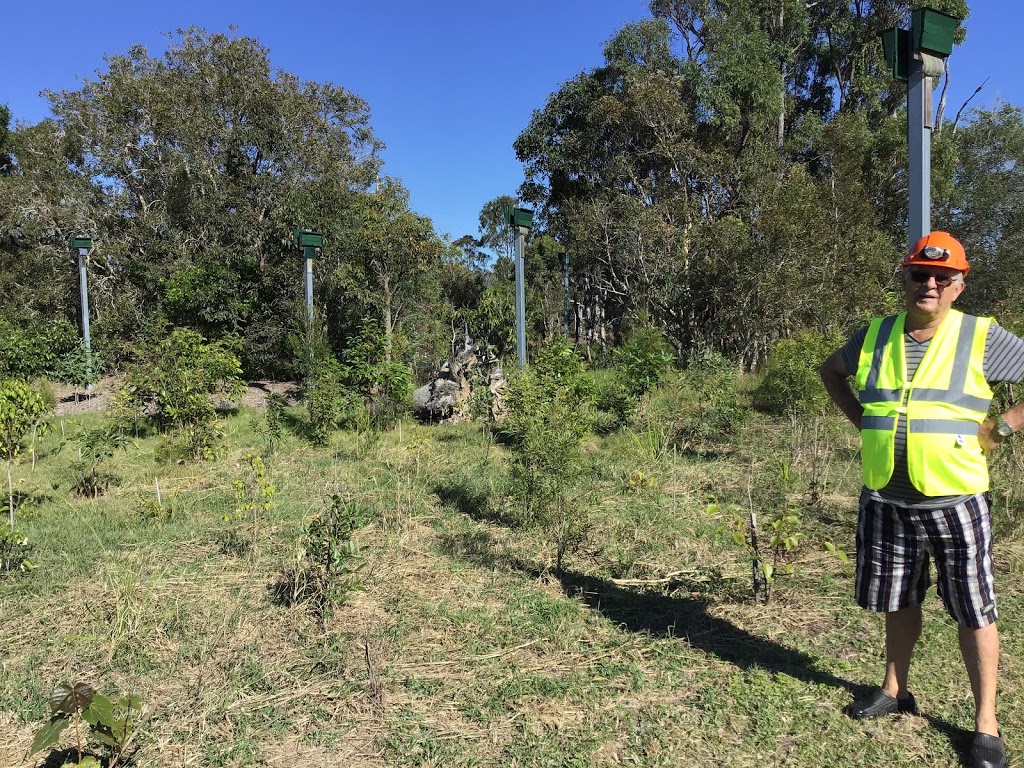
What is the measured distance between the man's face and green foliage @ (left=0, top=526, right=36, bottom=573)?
14.1ft

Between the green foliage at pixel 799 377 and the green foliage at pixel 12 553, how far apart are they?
17.7 ft

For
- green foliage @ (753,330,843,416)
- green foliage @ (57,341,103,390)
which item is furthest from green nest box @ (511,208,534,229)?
green foliage @ (57,341,103,390)

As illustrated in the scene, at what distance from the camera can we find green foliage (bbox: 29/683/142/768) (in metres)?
1.89

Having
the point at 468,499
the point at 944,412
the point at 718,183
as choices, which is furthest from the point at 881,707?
the point at 718,183

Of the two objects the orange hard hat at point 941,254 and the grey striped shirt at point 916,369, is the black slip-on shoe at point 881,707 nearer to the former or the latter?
the grey striped shirt at point 916,369

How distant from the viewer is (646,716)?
2355 mm

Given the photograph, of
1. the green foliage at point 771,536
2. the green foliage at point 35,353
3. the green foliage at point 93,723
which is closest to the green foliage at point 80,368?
the green foliage at point 35,353

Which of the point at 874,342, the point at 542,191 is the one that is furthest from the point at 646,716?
the point at 542,191

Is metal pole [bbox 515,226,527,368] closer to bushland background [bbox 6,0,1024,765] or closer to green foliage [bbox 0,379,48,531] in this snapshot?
bushland background [bbox 6,0,1024,765]

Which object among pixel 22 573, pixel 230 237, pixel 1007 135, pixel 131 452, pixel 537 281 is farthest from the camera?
pixel 1007 135

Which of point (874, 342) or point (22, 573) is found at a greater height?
point (874, 342)

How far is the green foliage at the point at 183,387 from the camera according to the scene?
20.9 ft

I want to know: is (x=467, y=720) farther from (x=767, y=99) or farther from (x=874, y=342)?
(x=767, y=99)

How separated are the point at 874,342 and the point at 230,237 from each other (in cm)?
1387
